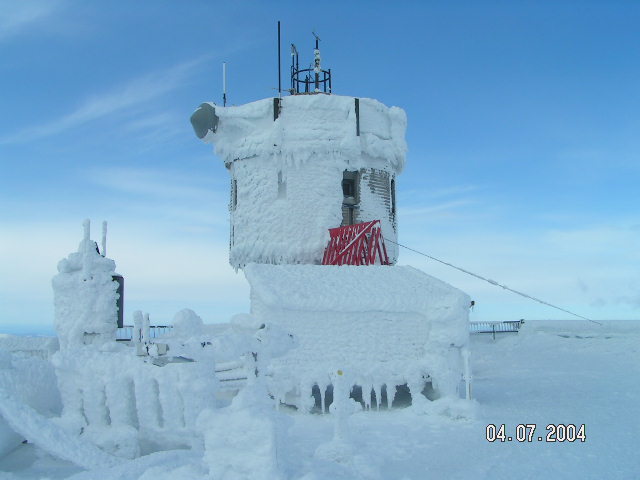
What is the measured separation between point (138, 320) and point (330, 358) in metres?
4.40

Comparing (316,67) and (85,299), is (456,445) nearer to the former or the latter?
(85,299)

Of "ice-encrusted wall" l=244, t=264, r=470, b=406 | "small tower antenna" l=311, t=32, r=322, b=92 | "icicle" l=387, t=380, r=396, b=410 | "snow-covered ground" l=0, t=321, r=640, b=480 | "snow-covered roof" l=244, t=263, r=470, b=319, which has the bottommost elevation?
"snow-covered ground" l=0, t=321, r=640, b=480

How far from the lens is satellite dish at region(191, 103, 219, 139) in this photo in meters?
19.6

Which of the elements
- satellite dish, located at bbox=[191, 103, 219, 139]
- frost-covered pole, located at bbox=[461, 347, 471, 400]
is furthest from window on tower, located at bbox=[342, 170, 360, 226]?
frost-covered pole, located at bbox=[461, 347, 471, 400]

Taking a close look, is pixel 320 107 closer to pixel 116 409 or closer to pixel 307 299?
pixel 307 299

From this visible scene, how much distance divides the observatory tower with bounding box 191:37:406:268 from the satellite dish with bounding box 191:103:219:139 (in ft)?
0.12

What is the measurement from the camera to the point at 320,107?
18.8 metres

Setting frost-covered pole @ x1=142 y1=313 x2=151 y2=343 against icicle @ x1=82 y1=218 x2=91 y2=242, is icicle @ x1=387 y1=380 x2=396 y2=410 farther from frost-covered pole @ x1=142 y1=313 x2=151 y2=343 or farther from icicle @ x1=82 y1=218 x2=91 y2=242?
icicle @ x1=82 y1=218 x2=91 y2=242

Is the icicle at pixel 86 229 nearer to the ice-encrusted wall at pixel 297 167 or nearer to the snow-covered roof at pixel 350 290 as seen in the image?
the snow-covered roof at pixel 350 290

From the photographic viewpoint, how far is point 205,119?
64.3 ft

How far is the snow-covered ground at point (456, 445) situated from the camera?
7.87 metres

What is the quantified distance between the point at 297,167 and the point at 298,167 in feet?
0.11

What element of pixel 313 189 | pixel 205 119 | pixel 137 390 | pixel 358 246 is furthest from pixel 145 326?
pixel 205 119

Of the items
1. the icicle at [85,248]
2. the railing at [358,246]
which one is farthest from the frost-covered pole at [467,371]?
the icicle at [85,248]
